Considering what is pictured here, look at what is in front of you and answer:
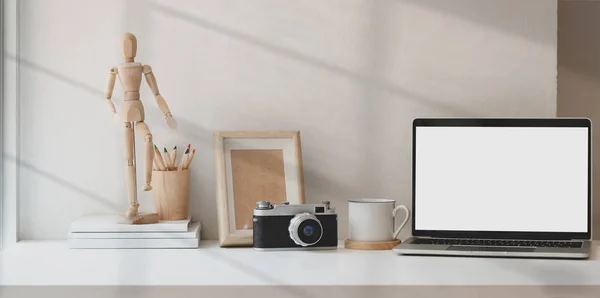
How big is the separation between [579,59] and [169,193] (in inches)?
49.8

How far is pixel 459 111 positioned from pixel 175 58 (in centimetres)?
73

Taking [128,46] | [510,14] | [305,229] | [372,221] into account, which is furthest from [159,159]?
[510,14]

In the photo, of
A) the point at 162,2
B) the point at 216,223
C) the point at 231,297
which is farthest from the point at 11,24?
the point at 231,297

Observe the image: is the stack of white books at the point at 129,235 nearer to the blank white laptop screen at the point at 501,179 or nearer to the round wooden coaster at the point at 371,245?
the round wooden coaster at the point at 371,245

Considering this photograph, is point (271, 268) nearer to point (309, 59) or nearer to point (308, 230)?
point (308, 230)

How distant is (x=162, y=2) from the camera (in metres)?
1.86

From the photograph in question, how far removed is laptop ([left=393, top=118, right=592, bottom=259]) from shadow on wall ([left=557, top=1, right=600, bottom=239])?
1.74ft

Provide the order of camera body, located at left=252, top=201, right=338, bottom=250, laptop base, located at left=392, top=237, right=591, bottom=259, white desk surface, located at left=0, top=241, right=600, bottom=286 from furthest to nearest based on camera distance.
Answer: camera body, located at left=252, top=201, right=338, bottom=250 → laptop base, located at left=392, top=237, right=591, bottom=259 → white desk surface, located at left=0, top=241, right=600, bottom=286

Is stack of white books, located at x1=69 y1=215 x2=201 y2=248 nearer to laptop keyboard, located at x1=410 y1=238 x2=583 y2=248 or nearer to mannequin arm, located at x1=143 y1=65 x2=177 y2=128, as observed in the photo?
mannequin arm, located at x1=143 y1=65 x2=177 y2=128

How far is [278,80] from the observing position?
1.88 metres

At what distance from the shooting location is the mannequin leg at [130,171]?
169cm

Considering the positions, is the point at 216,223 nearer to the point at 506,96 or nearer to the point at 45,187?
the point at 45,187

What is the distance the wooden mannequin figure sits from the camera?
1.66 meters

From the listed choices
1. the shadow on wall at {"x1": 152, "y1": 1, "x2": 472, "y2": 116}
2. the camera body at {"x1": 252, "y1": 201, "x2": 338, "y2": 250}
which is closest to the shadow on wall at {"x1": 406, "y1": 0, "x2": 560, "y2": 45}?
the shadow on wall at {"x1": 152, "y1": 1, "x2": 472, "y2": 116}
